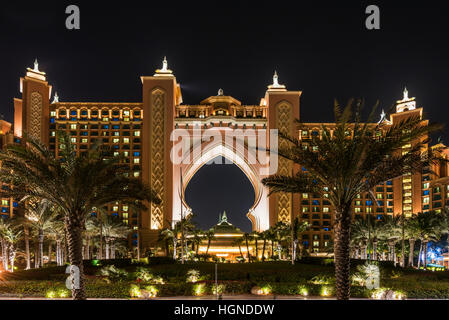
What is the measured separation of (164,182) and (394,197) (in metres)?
41.6

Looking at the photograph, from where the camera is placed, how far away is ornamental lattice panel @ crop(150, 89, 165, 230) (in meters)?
73.9

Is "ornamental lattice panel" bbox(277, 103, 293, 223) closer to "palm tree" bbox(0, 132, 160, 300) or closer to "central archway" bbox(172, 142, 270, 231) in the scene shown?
"central archway" bbox(172, 142, 270, 231)

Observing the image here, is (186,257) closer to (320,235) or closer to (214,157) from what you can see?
(214,157)

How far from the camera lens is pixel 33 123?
265 ft

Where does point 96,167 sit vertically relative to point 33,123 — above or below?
below

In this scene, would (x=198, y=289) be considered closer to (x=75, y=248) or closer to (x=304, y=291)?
(x=304, y=291)

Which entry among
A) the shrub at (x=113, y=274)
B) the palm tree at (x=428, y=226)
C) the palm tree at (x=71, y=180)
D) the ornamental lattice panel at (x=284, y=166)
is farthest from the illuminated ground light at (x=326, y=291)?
the ornamental lattice panel at (x=284, y=166)

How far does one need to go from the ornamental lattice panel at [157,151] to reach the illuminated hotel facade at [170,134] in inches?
5.7

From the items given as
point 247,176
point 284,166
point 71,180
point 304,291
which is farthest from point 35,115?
point 71,180

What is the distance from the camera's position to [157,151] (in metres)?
76.8

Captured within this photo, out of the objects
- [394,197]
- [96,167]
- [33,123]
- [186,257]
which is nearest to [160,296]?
[96,167]

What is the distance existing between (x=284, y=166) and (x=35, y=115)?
40368mm

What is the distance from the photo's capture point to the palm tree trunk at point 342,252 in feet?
58.7
